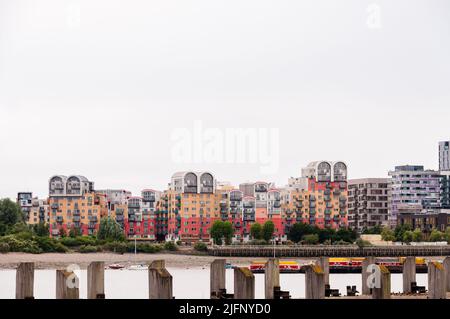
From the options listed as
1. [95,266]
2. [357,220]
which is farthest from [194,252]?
[95,266]

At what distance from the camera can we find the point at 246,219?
286ft

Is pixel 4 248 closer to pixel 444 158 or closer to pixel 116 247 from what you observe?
pixel 116 247

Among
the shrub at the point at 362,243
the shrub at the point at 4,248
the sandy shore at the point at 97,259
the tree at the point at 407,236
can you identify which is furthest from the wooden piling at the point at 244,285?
the tree at the point at 407,236

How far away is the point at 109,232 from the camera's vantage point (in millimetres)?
77188

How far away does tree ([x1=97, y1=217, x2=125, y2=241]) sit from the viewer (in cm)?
7650

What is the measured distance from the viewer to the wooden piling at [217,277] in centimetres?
1822

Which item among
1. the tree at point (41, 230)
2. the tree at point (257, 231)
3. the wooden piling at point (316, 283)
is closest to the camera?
the wooden piling at point (316, 283)

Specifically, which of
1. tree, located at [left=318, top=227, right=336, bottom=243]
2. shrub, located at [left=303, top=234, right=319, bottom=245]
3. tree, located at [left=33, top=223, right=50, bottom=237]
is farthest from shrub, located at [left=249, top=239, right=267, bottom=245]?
tree, located at [left=33, top=223, right=50, bottom=237]

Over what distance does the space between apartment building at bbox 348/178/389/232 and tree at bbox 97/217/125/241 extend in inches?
1065

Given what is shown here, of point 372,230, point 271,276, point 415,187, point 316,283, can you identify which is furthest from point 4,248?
point 415,187

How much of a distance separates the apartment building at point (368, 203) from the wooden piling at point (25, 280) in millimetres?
83857

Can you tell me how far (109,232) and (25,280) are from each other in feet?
197

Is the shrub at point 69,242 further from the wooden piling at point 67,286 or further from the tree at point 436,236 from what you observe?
the wooden piling at point 67,286
